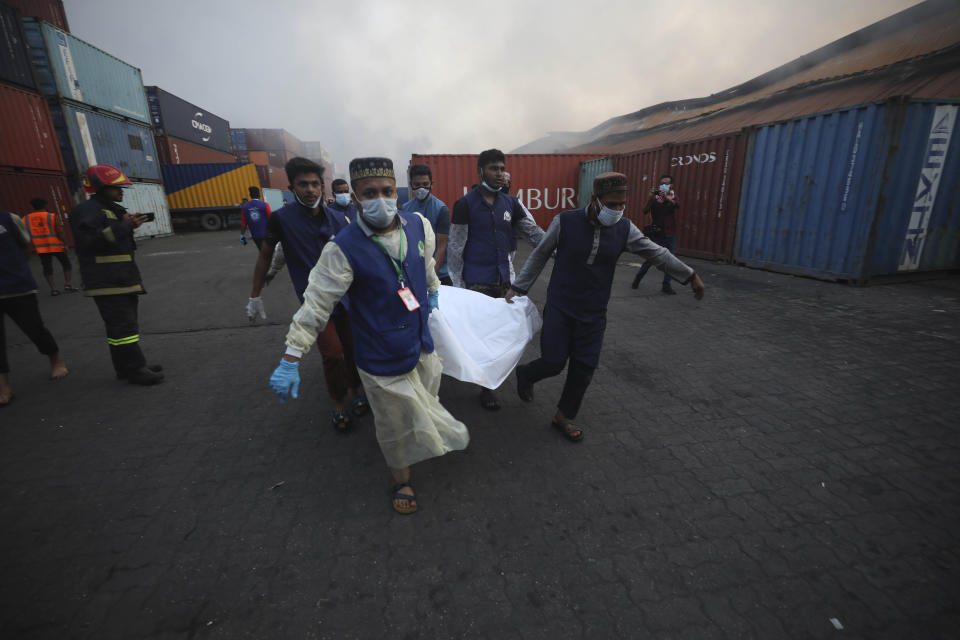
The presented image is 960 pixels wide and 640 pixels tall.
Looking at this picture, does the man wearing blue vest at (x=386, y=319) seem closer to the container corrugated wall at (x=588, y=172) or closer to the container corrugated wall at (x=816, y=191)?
the container corrugated wall at (x=816, y=191)

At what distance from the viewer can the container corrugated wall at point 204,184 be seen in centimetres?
2306

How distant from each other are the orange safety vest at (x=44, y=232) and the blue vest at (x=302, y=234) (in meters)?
8.19

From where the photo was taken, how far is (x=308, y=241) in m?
3.13

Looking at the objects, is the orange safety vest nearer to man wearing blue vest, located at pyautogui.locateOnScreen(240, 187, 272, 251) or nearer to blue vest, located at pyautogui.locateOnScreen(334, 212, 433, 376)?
man wearing blue vest, located at pyautogui.locateOnScreen(240, 187, 272, 251)

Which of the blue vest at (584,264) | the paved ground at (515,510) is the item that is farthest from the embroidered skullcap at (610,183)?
the paved ground at (515,510)

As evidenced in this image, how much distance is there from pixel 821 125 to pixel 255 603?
10.0 metres

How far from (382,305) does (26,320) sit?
437cm

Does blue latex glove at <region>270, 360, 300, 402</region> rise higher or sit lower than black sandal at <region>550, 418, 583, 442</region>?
higher

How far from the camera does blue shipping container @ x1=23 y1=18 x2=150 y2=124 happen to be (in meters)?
14.2

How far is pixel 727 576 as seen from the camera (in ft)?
6.29

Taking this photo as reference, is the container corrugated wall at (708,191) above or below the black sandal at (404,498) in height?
above

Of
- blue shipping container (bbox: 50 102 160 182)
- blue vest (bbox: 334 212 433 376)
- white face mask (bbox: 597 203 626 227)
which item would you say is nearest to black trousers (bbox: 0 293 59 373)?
blue vest (bbox: 334 212 433 376)

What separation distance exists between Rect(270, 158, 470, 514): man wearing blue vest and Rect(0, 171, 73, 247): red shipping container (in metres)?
15.0

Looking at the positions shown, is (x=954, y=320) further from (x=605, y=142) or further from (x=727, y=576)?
(x=605, y=142)
